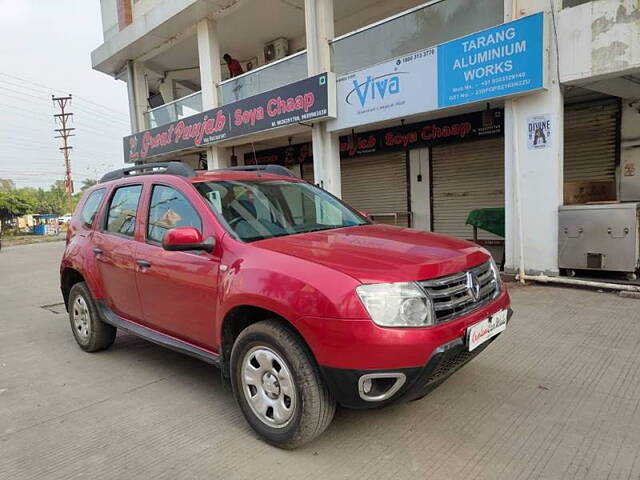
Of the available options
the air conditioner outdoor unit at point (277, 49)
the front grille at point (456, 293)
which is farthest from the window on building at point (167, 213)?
the air conditioner outdoor unit at point (277, 49)

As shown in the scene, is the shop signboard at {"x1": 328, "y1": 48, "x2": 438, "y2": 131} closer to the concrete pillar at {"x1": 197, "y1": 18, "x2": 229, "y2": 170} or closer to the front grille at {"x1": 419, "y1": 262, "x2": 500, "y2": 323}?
the concrete pillar at {"x1": 197, "y1": 18, "x2": 229, "y2": 170}

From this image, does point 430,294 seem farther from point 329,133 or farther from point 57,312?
point 329,133

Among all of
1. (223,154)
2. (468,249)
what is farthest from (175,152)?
(468,249)

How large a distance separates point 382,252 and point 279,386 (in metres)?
0.98

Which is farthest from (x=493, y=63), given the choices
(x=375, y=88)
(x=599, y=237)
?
(x=599, y=237)

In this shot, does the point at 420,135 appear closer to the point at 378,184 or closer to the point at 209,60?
the point at 378,184

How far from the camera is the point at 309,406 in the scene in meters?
2.43

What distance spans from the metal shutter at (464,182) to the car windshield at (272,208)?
6.78 m

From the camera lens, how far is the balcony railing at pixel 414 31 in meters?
6.98

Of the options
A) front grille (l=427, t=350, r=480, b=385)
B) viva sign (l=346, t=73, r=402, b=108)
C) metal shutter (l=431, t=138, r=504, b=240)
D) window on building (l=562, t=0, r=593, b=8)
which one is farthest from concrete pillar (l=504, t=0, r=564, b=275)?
front grille (l=427, t=350, r=480, b=385)

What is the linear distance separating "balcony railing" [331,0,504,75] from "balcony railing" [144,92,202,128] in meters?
5.22

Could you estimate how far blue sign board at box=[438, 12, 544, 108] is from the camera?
6.18 m

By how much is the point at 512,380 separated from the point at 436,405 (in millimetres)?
744

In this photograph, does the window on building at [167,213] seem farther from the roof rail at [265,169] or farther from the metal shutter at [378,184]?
the metal shutter at [378,184]
